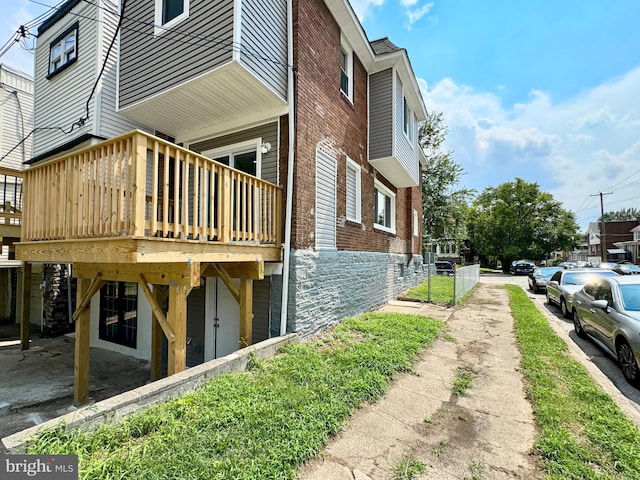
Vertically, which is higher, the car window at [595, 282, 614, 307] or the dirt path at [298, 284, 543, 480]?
the car window at [595, 282, 614, 307]

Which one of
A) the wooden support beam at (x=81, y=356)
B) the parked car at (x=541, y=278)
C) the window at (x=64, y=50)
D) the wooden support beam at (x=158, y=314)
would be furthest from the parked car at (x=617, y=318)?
the window at (x=64, y=50)

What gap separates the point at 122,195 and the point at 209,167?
142cm

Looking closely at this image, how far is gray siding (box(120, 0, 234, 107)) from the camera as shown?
17.3ft

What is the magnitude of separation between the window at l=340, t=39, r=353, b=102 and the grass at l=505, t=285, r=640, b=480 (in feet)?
25.4

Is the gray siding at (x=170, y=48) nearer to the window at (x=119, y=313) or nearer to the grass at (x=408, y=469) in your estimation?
the window at (x=119, y=313)

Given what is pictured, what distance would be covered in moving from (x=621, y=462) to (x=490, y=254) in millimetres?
40632

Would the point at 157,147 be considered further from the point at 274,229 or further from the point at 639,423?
the point at 639,423

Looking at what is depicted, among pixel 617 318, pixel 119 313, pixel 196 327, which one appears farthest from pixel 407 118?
pixel 119 313

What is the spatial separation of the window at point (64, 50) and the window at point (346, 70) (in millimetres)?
6759

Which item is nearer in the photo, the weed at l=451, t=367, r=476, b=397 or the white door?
the weed at l=451, t=367, r=476, b=397

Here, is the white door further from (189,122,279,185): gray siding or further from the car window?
the car window

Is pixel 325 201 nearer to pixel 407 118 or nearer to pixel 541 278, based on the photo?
pixel 407 118

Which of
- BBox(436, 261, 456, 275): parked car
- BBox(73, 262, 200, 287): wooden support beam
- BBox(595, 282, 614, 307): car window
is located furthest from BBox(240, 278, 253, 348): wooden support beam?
BBox(436, 261, 456, 275): parked car

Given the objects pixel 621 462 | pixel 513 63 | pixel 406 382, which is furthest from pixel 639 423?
pixel 513 63
